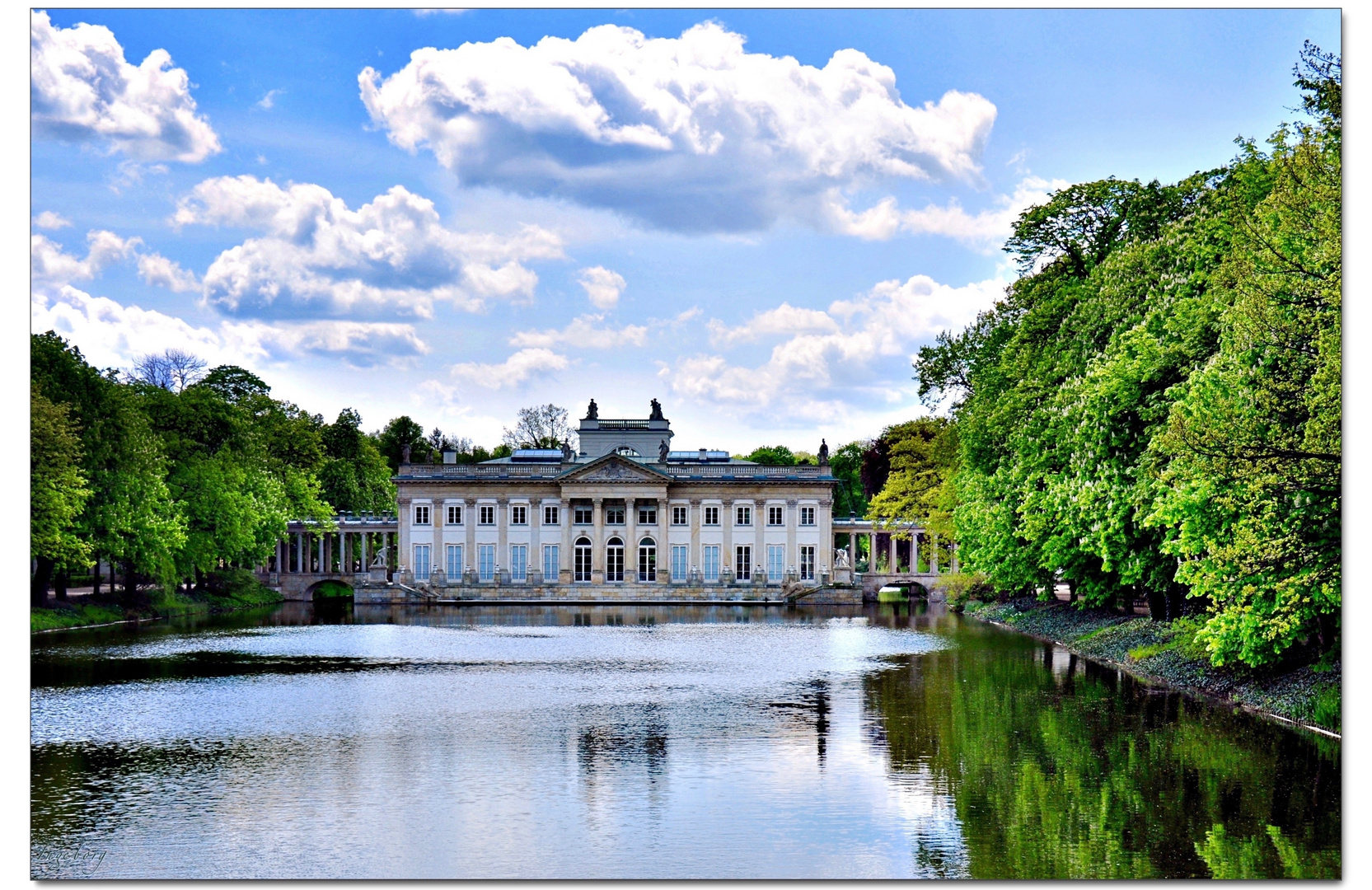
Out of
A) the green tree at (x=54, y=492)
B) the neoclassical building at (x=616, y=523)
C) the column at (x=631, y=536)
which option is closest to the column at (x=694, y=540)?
the neoclassical building at (x=616, y=523)

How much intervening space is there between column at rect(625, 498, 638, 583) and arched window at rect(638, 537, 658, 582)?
1.49ft

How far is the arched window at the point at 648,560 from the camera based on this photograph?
95938 mm

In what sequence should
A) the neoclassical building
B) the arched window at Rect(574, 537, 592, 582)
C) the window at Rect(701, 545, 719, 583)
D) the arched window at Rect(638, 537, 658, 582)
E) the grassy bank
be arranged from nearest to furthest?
the grassy bank → the neoclassical building → the arched window at Rect(574, 537, 592, 582) → the arched window at Rect(638, 537, 658, 582) → the window at Rect(701, 545, 719, 583)

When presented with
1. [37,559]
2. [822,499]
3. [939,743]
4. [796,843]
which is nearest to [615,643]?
[37,559]

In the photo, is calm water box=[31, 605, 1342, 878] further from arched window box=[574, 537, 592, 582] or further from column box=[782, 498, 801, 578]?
column box=[782, 498, 801, 578]

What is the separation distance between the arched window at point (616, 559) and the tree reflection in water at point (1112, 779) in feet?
197

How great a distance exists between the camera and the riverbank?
27156mm

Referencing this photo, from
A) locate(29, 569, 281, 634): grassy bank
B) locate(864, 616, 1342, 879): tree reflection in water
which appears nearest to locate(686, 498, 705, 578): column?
locate(29, 569, 281, 634): grassy bank

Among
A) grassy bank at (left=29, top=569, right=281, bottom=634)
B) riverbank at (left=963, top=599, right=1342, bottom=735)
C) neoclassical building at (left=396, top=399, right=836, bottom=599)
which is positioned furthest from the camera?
neoclassical building at (left=396, top=399, right=836, bottom=599)

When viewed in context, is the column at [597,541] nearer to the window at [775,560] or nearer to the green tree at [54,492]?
the window at [775,560]

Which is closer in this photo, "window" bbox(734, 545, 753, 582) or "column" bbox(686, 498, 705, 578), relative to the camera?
"column" bbox(686, 498, 705, 578)

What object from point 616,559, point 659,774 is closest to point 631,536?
point 616,559

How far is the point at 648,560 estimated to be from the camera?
96.1 metres

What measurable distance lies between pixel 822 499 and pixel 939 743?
2741 inches
